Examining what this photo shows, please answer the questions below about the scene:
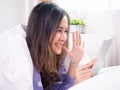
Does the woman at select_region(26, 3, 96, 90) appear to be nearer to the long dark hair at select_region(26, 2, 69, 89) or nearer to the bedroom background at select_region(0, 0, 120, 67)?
the long dark hair at select_region(26, 2, 69, 89)

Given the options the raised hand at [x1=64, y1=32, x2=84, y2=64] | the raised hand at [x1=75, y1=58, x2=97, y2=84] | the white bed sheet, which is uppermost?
the white bed sheet

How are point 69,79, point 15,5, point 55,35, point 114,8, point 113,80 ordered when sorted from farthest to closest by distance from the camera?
point 15,5, point 114,8, point 69,79, point 55,35, point 113,80

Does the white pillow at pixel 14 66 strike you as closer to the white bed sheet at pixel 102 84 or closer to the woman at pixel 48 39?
the woman at pixel 48 39

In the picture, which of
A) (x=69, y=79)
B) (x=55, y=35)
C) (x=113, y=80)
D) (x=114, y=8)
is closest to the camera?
(x=113, y=80)

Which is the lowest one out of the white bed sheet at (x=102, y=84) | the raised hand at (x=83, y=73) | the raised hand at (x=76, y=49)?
the raised hand at (x=83, y=73)

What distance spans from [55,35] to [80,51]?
14 cm

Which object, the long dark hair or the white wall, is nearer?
the long dark hair

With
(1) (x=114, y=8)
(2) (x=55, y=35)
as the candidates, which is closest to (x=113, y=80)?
(2) (x=55, y=35)

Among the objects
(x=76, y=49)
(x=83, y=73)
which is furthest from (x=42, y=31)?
(x=83, y=73)

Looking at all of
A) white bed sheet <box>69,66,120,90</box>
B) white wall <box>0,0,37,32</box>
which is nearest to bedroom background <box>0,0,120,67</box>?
white wall <box>0,0,37,32</box>

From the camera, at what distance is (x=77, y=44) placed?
3.20 feet

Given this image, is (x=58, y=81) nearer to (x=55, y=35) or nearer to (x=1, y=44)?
(x=55, y=35)

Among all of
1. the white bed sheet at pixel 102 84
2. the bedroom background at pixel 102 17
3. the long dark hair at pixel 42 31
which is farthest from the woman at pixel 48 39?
the bedroom background at pixel 102 17

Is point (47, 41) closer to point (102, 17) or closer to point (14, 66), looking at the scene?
point (14, 66)
